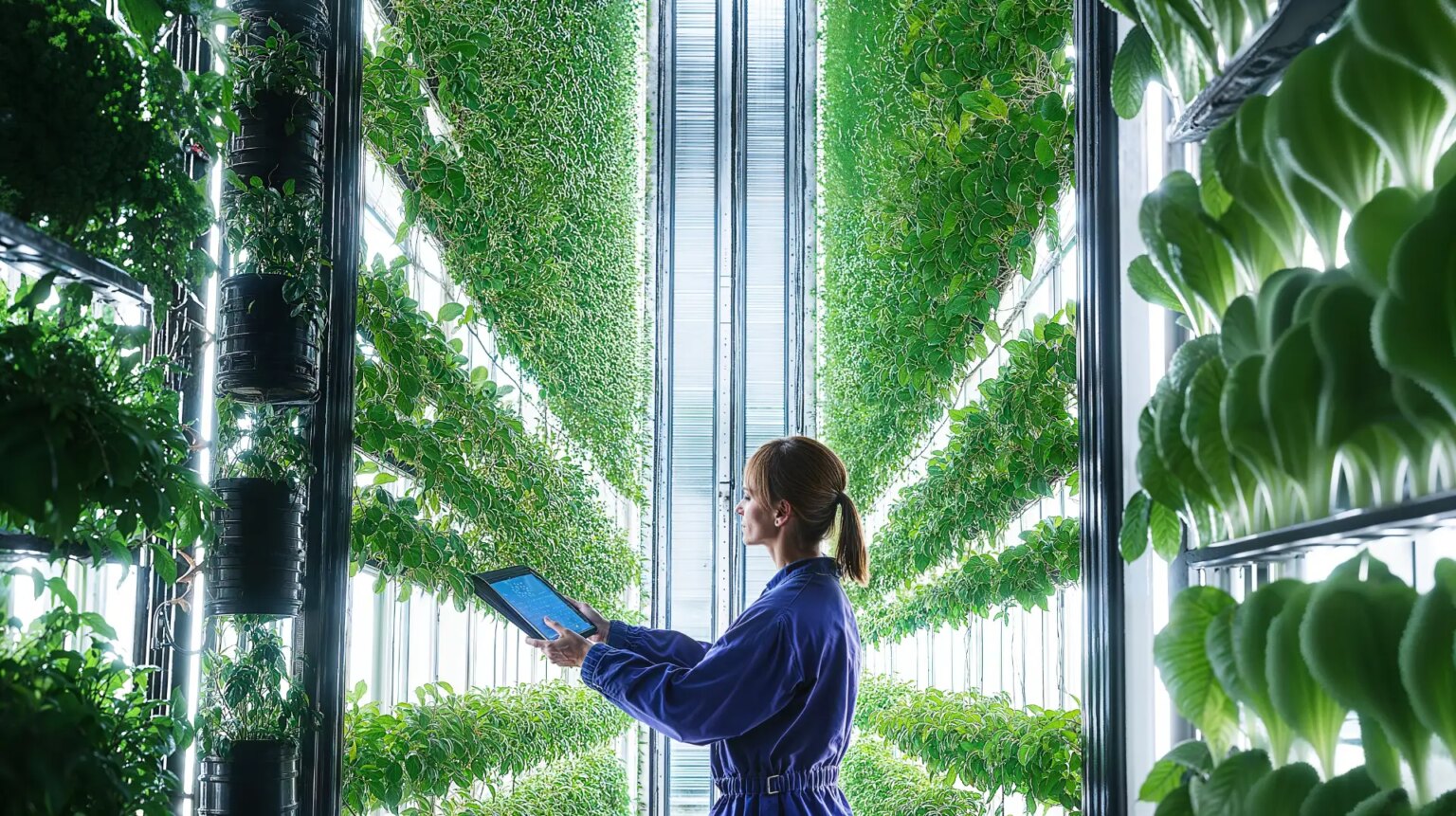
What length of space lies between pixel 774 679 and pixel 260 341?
121 centimetres

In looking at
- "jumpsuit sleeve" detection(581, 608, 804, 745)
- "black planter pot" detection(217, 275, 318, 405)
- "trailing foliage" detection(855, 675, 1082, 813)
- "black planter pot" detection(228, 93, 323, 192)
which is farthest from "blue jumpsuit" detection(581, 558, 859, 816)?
"black planter pot" detection(228, 93, 323, 192)

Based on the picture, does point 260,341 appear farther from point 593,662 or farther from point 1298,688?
point 1298,688

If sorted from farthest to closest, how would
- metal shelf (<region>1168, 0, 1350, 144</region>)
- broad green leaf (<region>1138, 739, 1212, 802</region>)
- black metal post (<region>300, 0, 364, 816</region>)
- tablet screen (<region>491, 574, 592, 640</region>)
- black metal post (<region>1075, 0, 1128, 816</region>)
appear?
tablet screen (<region>491, 574, 592, 640</region>) → black metal post (<region>300, 0, 364, 816</region>) → black metal post (<region>1075, 0, 1128, 816</region>) → broad green leaf (<region>1138, 739, 1212, 802</region>) → metal shelf (<region>1168, 0, 1350, 144</region>)

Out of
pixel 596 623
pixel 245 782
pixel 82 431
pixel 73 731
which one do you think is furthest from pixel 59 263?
pixel 596 623

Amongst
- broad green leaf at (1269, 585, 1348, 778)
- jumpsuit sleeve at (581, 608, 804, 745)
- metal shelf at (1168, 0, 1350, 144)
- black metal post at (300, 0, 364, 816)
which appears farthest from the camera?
jumpsuit sleeve at (581, 608, 804, 745)

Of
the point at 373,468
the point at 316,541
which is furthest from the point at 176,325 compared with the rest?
the point at 373,468

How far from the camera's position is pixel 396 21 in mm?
3232

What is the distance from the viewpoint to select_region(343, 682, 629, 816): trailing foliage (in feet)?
7.95

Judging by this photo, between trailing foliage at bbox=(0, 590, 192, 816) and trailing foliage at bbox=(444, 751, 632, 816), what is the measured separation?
6.67ft

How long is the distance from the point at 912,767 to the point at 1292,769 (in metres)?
3.65

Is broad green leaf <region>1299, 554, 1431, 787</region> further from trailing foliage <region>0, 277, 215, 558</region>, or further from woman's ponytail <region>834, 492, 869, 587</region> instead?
woman's ponytail <region>834, 492, 869, 587</region>

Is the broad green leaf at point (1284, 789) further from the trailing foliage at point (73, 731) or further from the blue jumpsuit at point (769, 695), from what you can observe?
the blue jumpsuit at point (769, 695)

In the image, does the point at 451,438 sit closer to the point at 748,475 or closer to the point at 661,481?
the point at 748,475

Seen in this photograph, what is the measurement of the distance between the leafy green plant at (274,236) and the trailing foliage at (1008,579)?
1.37 m
